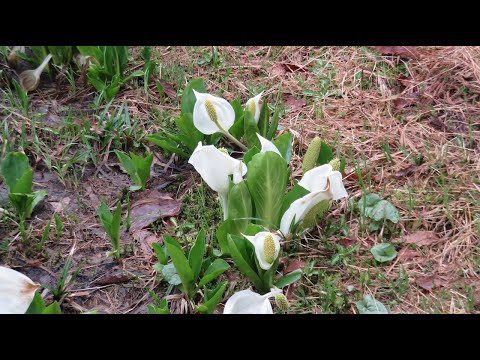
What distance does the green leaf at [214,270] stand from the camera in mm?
1832

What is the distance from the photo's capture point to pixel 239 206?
194 cm

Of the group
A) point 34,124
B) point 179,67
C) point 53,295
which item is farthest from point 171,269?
point 179,67

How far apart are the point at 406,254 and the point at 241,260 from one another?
0.56m

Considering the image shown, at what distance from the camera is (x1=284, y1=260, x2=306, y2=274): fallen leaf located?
77.2 inches

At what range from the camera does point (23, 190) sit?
2127mm

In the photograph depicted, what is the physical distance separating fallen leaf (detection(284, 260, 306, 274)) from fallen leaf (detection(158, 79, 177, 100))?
3.57 ft

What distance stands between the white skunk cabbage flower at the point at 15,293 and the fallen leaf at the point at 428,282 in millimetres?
1093

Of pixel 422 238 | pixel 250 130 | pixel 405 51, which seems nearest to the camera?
pixel 422 238

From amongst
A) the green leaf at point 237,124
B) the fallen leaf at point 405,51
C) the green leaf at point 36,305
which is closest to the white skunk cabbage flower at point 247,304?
the green leaf at point 36,305

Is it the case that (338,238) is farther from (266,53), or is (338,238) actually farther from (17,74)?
(17,74)

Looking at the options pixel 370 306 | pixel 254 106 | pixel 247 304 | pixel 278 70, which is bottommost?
pixel 370 306

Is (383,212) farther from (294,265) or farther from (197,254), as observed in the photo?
(197,254)

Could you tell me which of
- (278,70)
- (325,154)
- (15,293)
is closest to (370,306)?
(325,154)

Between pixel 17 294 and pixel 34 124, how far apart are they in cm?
103
